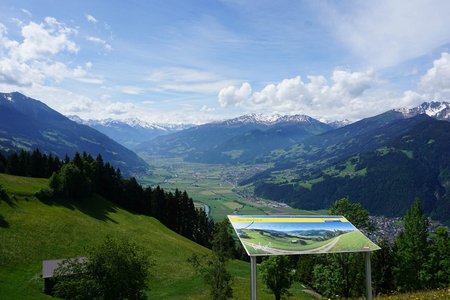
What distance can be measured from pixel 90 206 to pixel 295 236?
250 ft

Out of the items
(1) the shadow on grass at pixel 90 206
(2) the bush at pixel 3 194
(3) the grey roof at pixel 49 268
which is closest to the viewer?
(3) the grey roof at pixel 49 268

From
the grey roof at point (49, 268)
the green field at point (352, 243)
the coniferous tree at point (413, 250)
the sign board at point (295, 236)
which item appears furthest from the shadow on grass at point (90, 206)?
the green field at point (352, 243)

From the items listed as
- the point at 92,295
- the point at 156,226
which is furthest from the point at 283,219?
the point at 156,226

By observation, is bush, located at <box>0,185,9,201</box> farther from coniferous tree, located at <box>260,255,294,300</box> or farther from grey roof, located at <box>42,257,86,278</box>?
coniferous tree, located at <box>260,255,294,300</box>

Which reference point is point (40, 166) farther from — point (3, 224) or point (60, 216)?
point (3, 224)

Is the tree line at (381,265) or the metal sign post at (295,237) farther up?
the metal sign post at (295,237)

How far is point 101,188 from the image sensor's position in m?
107

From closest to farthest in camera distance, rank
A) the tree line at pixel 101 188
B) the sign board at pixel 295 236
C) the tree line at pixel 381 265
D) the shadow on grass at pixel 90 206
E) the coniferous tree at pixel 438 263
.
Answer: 1. the sign board at pixel 295 236
2. the tree line at pixel 381 265
3. the coniferous tree at pixel 438 263
4. the shadow on grass at pixel 90 206
5. the tree line at pixel 101 188

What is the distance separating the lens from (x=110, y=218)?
86.2 meters

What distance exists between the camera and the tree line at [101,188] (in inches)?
3415

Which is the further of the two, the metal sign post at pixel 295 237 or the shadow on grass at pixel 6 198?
the shadow on grass at pixel 6 198

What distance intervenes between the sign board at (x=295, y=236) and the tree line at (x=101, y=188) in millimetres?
70500

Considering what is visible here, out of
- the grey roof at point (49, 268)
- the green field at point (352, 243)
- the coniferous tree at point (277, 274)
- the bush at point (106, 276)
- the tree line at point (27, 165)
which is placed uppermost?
the tree line at point (27, 165)

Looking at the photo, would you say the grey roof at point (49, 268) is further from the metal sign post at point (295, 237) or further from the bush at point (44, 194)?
the metal sign post at point (295, 237)
